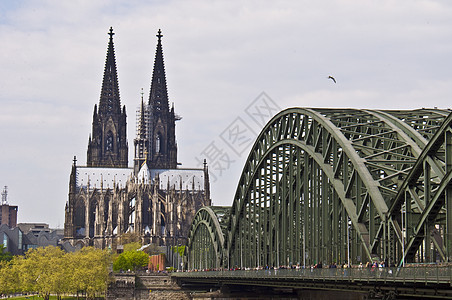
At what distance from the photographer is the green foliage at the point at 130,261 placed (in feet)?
620

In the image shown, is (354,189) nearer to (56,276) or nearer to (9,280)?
(56,276)

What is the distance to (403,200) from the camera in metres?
49.8

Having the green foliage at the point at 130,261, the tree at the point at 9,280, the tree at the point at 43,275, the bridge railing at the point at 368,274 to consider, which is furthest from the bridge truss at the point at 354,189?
the green foliage at the point at 130,261

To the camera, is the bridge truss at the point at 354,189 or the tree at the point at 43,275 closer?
the bridge truss at the point at 354,189

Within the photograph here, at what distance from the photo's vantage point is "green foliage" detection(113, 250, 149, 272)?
18912 cm

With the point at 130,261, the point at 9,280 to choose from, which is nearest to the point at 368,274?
the point at 9,280

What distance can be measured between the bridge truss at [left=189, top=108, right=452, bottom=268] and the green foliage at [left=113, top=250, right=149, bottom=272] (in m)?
93.0

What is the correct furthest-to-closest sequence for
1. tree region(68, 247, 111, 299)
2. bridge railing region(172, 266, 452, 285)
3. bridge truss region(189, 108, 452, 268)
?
1. tree region(68, 247, 111, 299)
2. bridge truss region(189, 108, 452, 268)
3. bridge railing region(172, 266, 452, 285)

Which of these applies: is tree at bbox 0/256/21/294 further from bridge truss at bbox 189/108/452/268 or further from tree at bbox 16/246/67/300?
bridge truss at bbox 189/108/452/268

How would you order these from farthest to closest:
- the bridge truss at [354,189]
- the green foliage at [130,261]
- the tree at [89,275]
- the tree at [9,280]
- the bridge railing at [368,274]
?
the green foliage at [130,261] < the tree at [9,280] < the tree at [89,275] < the bridge truss at [354,189] < the bridge railing at [368,274]

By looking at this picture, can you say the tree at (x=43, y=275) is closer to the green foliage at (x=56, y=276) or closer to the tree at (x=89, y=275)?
the green foliage at (x=56, y=276)

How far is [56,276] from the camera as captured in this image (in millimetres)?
132500

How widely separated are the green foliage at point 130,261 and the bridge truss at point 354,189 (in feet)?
305

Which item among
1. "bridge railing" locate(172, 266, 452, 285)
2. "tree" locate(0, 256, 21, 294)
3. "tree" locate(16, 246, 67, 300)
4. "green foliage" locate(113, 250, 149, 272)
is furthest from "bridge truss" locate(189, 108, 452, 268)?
"green foliage" locate(113, 250, 149, 272)
